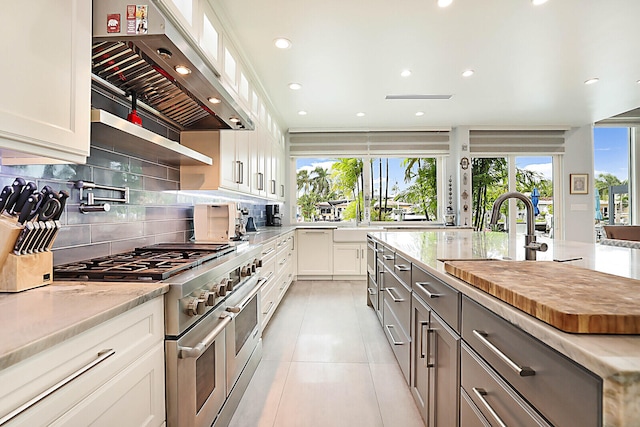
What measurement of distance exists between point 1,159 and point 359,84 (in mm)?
3431

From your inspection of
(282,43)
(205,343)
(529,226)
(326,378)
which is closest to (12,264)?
(205,343)

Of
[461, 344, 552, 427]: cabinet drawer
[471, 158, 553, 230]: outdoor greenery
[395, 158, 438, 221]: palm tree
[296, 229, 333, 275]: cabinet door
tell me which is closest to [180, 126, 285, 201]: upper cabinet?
[296, 229, 333, 275]: cabinet door

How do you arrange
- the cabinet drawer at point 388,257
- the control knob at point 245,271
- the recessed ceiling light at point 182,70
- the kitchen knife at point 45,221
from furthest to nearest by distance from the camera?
the cabinet drawer at point 388,257
the control knob at point 245,271
the recessed ceiling light at point 182,70
the kitchen knife at point 45,221

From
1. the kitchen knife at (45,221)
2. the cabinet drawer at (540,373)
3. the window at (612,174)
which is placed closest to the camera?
the cabinet drawer at (540,373)

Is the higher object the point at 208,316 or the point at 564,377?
the point at 564,377

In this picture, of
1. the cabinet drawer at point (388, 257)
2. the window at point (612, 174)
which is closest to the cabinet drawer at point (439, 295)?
the cabinet drawer at point (388, 257)

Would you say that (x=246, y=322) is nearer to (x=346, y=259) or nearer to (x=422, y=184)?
(x=346, y=259)

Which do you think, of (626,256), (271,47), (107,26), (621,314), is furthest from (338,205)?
(621,314)

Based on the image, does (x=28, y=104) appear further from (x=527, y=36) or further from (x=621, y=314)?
(x=527, y=36)

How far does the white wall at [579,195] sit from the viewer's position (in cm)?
586

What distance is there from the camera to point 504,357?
843 mm

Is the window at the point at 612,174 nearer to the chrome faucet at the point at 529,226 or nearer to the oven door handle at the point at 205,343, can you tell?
the chrome faucet at the point at 529,226

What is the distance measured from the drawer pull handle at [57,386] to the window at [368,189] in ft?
17.4

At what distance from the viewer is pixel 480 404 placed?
1001 millimetres
